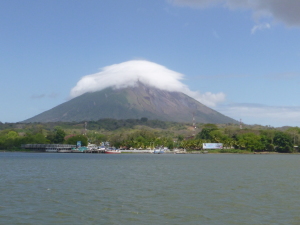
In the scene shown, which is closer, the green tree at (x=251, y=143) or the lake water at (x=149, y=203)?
the lake water at (x=149, y=203)

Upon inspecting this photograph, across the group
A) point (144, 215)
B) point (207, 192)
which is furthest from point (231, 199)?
point (144, 215)

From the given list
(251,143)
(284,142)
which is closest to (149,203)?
(284,142)

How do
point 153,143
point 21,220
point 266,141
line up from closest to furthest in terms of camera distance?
1. point 21,220
2. point 266,141
3. point 153,143

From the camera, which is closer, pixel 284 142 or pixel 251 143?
pixel 284 142

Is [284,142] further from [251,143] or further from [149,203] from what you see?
[149,203]

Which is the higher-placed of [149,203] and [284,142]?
[284,142]

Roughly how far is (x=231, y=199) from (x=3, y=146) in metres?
162

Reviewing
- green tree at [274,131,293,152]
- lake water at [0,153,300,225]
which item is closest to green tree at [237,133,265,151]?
green tree at [274,131,293,152]

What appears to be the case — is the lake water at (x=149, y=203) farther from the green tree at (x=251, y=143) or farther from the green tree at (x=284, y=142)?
the green tree at (x=251, y=143)

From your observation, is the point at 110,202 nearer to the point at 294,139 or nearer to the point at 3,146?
the point at 294,139

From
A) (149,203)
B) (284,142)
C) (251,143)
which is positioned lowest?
(149,203)

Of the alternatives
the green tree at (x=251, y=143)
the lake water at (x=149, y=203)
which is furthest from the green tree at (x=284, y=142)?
the lake water at (x=149, y=203)

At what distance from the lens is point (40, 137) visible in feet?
583

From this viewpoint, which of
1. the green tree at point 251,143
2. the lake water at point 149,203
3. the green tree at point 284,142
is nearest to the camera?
the lake water at point 149,203
